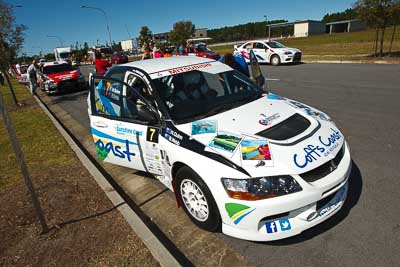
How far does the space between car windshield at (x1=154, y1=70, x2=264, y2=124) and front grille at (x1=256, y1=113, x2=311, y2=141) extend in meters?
0.63

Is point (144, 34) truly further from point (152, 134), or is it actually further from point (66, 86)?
point (152, 134)

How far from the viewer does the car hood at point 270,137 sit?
2402 millimetres

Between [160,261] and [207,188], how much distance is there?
778 millimetres

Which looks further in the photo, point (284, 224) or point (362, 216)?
point (362, 216)

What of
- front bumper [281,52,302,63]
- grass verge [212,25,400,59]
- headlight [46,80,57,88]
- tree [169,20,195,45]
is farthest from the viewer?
tree [169,20,195,45]

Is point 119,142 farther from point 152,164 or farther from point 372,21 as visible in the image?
point 372,21

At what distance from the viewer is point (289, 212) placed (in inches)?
92.7

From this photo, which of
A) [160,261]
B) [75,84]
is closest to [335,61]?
[75,84]

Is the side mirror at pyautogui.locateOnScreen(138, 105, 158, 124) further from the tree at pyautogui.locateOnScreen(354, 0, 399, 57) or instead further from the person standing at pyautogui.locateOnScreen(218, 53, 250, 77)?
the tree at pyautogui.locateOnScreen(354, 0, 399, 57)

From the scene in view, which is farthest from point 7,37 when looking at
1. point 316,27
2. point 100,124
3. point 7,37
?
point 316,27

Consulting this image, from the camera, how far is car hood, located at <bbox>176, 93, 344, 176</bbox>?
7.88ft

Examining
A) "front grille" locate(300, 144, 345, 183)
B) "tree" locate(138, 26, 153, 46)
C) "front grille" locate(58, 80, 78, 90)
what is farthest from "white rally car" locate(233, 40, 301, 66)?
"tree" locate(138, 26, 153, 46)

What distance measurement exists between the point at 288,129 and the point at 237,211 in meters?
1.00

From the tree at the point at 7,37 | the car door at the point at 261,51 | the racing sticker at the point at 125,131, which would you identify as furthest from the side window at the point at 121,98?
the car door at the point at 261,51
